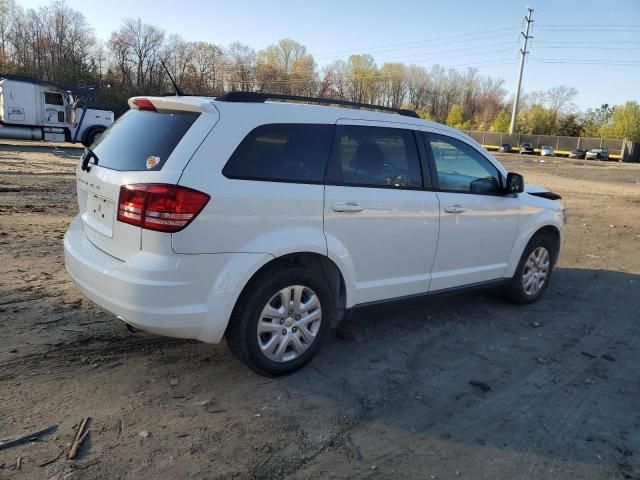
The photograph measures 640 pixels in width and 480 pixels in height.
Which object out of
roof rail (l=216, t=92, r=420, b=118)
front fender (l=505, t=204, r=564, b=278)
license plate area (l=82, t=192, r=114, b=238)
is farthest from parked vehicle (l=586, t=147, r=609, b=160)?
license plate area (l=82, t=192, r=114, b=238)

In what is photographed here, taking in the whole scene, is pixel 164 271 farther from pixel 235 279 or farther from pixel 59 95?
pixel 59 95

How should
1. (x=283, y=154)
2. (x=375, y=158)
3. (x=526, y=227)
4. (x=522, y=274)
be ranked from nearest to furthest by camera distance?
1. (x=283, y=154)
2. (x=375, y=158)
3. (x=526, y=227)
4. (x=522, y=274)

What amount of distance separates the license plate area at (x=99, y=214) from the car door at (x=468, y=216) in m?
2.65

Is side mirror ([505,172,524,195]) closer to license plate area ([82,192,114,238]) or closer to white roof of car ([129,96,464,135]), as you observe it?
white roof of car ([129,96,464,135])

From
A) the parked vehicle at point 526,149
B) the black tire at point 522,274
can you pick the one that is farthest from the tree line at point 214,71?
the black tire at point 522,274

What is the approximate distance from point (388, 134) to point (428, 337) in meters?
1.84

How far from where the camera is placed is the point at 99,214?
358cm

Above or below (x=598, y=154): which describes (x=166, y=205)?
below

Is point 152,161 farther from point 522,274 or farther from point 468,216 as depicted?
point 522,274

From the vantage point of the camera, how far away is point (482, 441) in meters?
3.14

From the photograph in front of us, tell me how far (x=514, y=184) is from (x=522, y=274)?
1052 mm

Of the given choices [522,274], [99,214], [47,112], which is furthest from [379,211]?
[47,112]

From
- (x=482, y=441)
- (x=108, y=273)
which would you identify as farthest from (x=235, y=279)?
(x=482, y=441)

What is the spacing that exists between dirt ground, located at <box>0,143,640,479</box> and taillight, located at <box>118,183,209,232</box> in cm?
116
